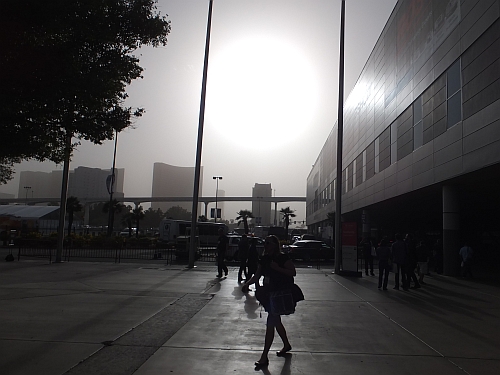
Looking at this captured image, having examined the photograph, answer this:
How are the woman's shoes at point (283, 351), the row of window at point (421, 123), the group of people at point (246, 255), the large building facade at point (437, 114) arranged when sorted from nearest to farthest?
the woman's shoes at point (283, 351)
the group of people at point (246, 255)
the large building facade at point (437, 114)
the row of window at point (421, 123)

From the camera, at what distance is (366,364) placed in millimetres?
6195

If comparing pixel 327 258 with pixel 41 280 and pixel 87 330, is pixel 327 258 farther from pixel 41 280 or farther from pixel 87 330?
pixel 87 330

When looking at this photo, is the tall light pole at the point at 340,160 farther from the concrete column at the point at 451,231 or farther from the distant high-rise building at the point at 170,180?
the distant high-rise building at the point at 170,180

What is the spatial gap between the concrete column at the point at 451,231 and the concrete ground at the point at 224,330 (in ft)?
19.5

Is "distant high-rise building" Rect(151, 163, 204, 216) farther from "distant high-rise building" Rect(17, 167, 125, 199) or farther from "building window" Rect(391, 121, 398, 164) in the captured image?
"building window" Rect(391, 121, 398, 164)

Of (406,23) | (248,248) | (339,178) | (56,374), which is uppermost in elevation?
(406,23)

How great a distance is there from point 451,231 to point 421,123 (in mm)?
6126

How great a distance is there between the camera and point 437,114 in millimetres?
20922

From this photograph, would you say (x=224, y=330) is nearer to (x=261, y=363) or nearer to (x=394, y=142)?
(x=261, y=363)

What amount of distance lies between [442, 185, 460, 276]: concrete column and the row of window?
2.92 meters

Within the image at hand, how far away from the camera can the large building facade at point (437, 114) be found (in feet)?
54.2

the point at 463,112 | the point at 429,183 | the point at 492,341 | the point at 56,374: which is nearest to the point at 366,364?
the point at 492,341

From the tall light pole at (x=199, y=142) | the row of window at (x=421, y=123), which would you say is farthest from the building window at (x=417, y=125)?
the tall light pole at (x=199, y=142)

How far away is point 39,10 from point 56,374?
6825 mm
